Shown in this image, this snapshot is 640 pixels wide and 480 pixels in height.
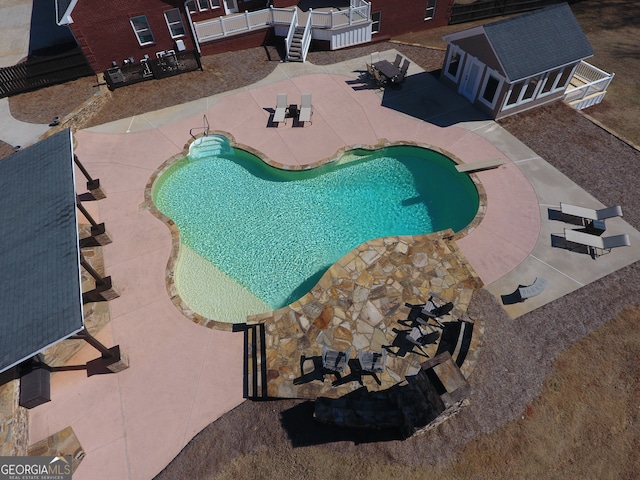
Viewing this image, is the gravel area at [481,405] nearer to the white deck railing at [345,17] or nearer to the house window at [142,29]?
the white deck railing at [345,17]

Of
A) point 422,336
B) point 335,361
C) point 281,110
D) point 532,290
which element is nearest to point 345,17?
point 281,110

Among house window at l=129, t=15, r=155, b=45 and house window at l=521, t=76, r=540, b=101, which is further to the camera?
house window at l=129, t=15, r=155, b=45

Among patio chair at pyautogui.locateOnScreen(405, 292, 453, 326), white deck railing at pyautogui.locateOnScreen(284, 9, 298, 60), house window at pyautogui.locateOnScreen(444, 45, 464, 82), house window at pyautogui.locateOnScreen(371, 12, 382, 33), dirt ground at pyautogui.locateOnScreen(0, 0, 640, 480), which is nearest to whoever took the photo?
dirt ground at pyautogui.locateOnScreen(0, 0, 640, 480)

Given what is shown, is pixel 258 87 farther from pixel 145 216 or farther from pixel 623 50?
pixel 623 50

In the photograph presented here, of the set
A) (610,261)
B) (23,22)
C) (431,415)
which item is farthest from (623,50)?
(23,22)

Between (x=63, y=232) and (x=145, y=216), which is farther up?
(x=63, y=232)

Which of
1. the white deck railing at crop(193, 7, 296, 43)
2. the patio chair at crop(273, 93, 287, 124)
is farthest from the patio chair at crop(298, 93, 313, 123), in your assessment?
the white deck railing at crop(193, 7, 296, 43)

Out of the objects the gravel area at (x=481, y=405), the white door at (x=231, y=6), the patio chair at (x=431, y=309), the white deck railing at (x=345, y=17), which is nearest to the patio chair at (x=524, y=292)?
the gravel area at (x=481, y=405)

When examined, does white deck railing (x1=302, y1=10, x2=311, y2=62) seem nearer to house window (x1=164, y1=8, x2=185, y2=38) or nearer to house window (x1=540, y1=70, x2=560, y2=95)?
house window (x1=164, y1=8, x2=185, y2=38)
